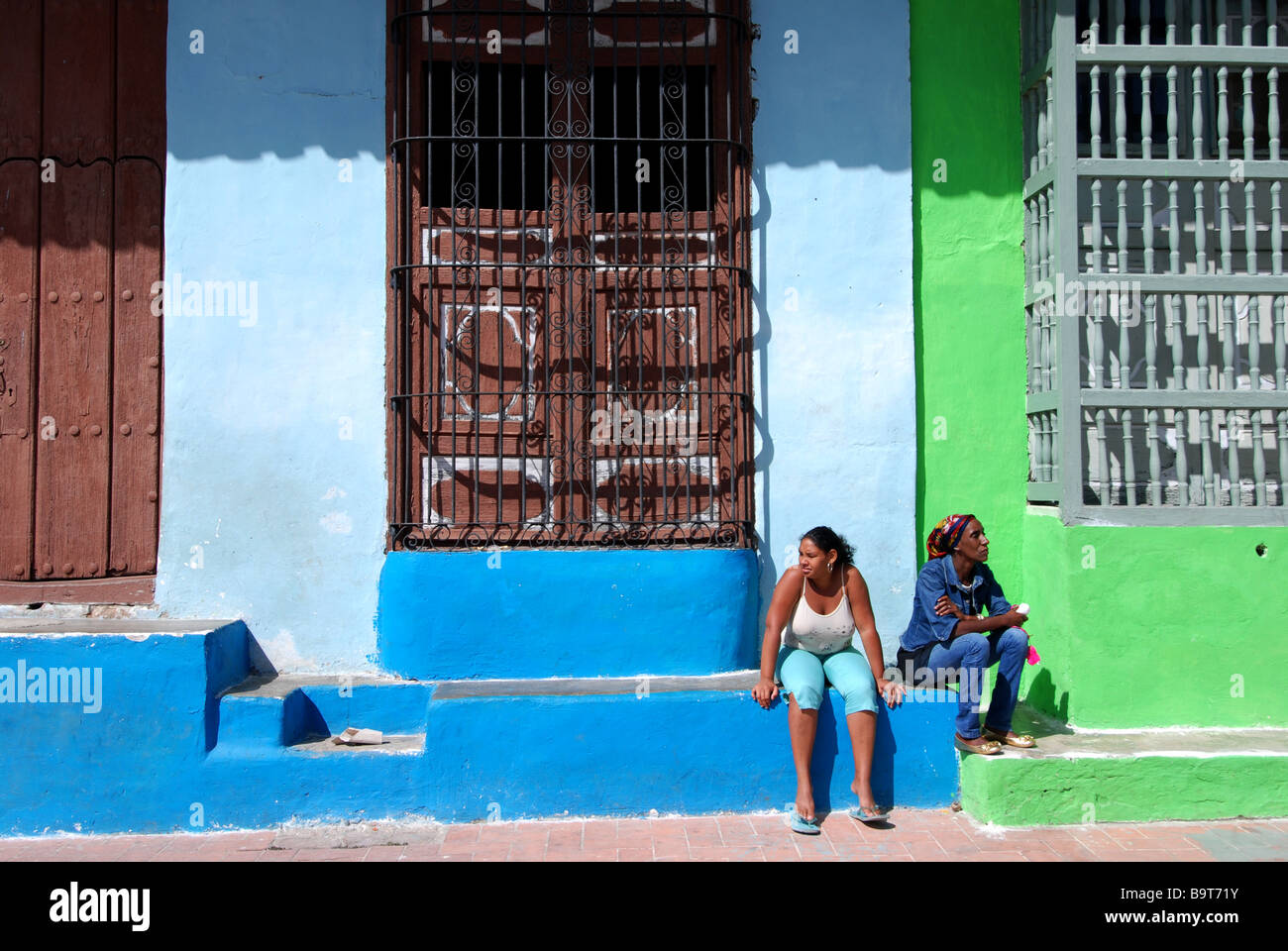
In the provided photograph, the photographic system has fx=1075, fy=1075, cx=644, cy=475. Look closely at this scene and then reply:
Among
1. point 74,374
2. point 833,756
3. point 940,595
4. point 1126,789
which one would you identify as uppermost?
point 74,374

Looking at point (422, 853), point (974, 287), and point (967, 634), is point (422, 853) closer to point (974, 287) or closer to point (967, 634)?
point (967, 634)

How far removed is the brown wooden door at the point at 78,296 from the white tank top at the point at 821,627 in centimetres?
306

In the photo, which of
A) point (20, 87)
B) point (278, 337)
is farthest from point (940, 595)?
point (20, 87)

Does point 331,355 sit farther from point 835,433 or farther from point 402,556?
point 835,433

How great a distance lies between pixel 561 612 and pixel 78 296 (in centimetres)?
276

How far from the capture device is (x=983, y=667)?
462 centimetres

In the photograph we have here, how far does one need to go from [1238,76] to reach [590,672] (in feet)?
14.0

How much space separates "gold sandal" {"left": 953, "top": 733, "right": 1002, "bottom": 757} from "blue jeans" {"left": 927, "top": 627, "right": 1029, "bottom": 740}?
0.04 metres

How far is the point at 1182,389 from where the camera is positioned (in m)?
4.93

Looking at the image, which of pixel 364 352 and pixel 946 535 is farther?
pixel 364 352

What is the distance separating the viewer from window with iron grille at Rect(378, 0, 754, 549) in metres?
5.09

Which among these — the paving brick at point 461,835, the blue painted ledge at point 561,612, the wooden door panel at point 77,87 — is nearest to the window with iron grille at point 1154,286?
the blue painted ledge at point 561,612

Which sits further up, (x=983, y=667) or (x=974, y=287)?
(x=974, y=287)

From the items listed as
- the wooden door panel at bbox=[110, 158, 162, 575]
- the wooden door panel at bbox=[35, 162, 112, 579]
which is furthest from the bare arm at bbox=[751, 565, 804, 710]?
the wooden door panel at bbox=[35, 162, 112, 579]
